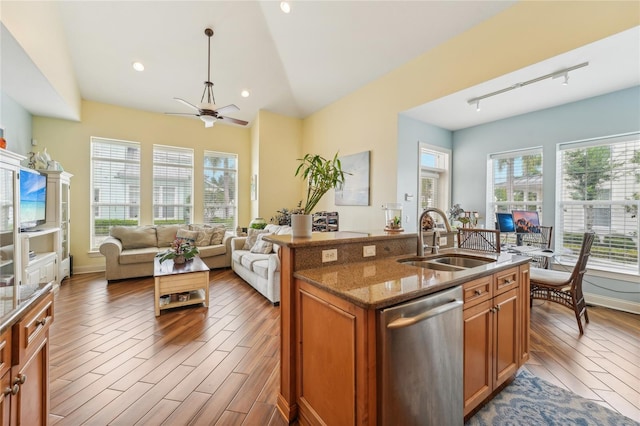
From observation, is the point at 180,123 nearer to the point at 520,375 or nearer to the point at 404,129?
the point at 404,129

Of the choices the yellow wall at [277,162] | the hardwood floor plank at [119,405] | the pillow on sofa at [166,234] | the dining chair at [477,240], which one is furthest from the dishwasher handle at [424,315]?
the pillow on sofa at [166,234]

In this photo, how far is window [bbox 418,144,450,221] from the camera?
4902 mm

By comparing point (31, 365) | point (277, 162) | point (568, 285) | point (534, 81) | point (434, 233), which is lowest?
point (568, 285)

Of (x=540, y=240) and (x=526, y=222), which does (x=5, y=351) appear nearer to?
(x=526, y=222)

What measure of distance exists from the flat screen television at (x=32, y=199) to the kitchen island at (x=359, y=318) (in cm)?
381

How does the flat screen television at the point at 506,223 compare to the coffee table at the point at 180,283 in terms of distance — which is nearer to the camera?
the coffee table at the point at 180,283

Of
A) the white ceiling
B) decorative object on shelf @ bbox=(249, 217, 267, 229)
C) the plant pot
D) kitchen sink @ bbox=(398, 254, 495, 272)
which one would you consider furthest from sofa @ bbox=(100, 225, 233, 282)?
kitchen sink @ bbox=(398, 254, 495, 272)

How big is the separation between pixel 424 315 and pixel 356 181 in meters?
3.96

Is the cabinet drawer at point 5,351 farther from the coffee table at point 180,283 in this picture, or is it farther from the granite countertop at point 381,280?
the coffee table at point 180,283

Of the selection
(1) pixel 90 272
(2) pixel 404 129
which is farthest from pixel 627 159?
(1) pixel 90 272

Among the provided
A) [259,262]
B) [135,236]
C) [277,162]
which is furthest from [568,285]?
[135,236]

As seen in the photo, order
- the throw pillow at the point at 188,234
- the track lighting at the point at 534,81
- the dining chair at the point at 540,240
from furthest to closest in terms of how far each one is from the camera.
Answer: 1. the throw pillow at the point at 188,234
2. the dining chair at the point at 540,240
3. the track lighting at the point at 534,81

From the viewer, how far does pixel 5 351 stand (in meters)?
0.89

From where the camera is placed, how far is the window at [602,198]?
3.46 metres
